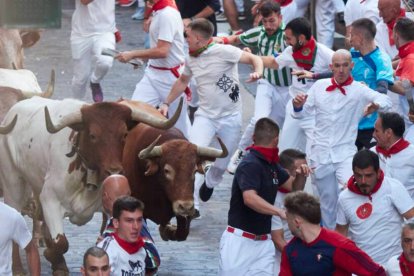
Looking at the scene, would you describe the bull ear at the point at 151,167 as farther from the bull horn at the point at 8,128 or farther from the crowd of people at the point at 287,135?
the bull horn at the point at 8,128

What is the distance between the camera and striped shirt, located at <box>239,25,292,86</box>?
→ 1678cm

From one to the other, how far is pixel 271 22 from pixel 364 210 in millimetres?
5068

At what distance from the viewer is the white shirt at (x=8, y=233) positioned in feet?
35.9

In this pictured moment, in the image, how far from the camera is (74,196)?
1356 cm

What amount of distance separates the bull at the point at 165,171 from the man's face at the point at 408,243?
299 centimetres

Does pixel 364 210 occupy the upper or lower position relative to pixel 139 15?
A: upper

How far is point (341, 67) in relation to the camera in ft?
46.3

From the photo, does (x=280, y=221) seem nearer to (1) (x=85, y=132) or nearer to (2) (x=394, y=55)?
(1) (x=85, y=132)

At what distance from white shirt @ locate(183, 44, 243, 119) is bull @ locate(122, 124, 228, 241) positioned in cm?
175

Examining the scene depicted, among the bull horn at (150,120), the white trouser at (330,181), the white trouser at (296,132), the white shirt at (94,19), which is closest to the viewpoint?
the bull horn at (150,120)

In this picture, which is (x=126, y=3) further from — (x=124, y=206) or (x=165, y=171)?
(x=124, y=206)

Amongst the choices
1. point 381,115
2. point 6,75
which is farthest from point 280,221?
point 6,75

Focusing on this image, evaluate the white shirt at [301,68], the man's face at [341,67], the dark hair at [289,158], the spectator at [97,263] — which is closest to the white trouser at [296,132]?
the white shirt at [301,68]

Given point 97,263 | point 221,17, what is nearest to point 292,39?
point 97,263
